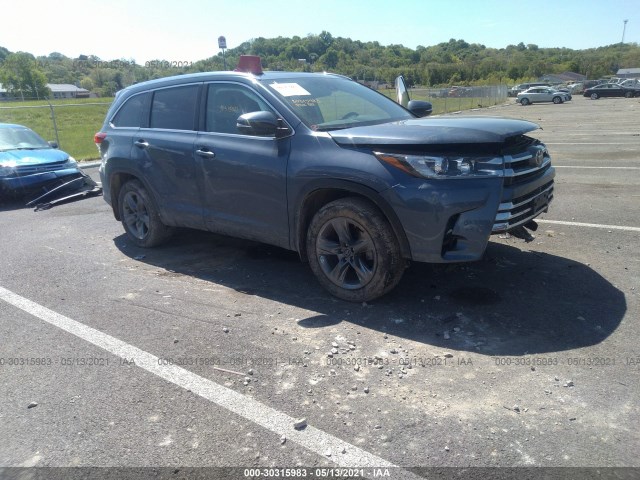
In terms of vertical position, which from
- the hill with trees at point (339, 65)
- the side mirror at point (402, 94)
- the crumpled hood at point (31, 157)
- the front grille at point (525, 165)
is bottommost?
the crumpled hood at point (31, 157)

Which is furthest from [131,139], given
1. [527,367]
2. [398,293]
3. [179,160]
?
[527,367]

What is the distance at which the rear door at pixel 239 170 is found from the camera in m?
4.45

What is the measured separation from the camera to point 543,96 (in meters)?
46.3

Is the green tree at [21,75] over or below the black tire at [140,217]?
over

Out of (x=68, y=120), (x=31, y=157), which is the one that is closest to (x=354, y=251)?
(x=31, y=157)

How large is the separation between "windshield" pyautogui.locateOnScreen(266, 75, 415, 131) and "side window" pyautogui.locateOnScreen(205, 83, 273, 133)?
225 mm

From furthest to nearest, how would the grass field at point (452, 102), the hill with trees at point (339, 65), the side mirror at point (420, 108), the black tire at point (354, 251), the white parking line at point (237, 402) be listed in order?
the grass field at point (452, 102), the hill with trees at point (339, 65), the side mirror at point (420, 108), the black tire at point (354, 251), the white parking line at point (237, 402)

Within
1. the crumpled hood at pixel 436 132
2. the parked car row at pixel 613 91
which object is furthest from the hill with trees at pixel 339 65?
the parked car row at pixel 613 91

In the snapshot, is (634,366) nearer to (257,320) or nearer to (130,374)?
(257,320)

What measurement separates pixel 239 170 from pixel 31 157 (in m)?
6.80

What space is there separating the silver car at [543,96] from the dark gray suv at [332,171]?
45.9 meters

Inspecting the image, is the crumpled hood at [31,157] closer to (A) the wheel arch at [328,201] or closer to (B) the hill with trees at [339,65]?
(B) the hill with trees at [339,65]

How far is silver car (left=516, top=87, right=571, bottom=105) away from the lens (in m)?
45.4

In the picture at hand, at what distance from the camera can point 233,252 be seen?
592cm
